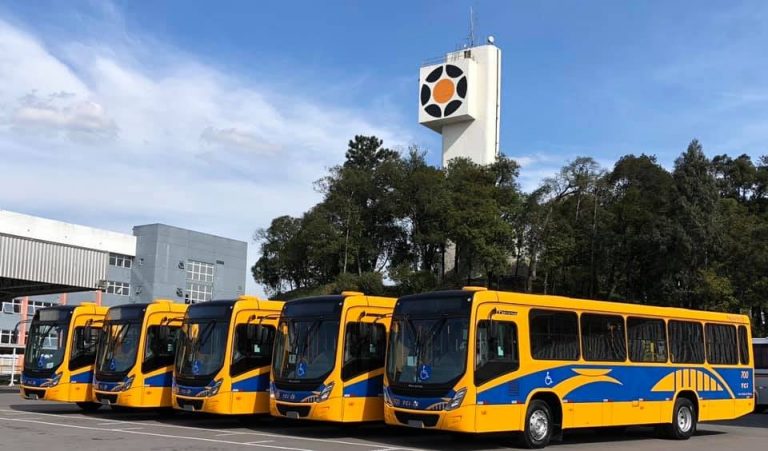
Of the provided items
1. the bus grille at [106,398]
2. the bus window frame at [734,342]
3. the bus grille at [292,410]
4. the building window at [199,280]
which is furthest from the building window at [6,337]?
the bus window frame at [734,342]

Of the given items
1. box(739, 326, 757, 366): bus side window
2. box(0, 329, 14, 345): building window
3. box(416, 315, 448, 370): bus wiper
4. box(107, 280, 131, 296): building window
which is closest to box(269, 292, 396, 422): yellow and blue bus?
box(416, 315, 448, 370): bus wiper

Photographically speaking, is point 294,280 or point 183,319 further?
point 294,280

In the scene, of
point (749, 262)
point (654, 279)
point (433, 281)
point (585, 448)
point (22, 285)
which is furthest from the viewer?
point (433, 281)

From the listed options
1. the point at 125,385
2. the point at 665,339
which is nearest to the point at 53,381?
the point at 125,385

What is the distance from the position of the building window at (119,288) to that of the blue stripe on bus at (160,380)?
61.4 meters

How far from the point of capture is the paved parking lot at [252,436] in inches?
559

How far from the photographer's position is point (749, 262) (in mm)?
48625

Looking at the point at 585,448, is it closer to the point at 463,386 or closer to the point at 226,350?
the point at 463,386

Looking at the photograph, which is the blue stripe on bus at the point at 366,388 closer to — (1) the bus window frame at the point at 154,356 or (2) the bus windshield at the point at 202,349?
(2) the bus windshield at the point at 202,349

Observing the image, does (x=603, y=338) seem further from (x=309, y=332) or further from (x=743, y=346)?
(x=309, y=332)

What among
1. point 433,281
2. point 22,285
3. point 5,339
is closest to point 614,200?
point 433,281

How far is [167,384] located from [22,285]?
1968cm

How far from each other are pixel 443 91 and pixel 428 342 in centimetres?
6023

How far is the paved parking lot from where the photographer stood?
46.6 feet
